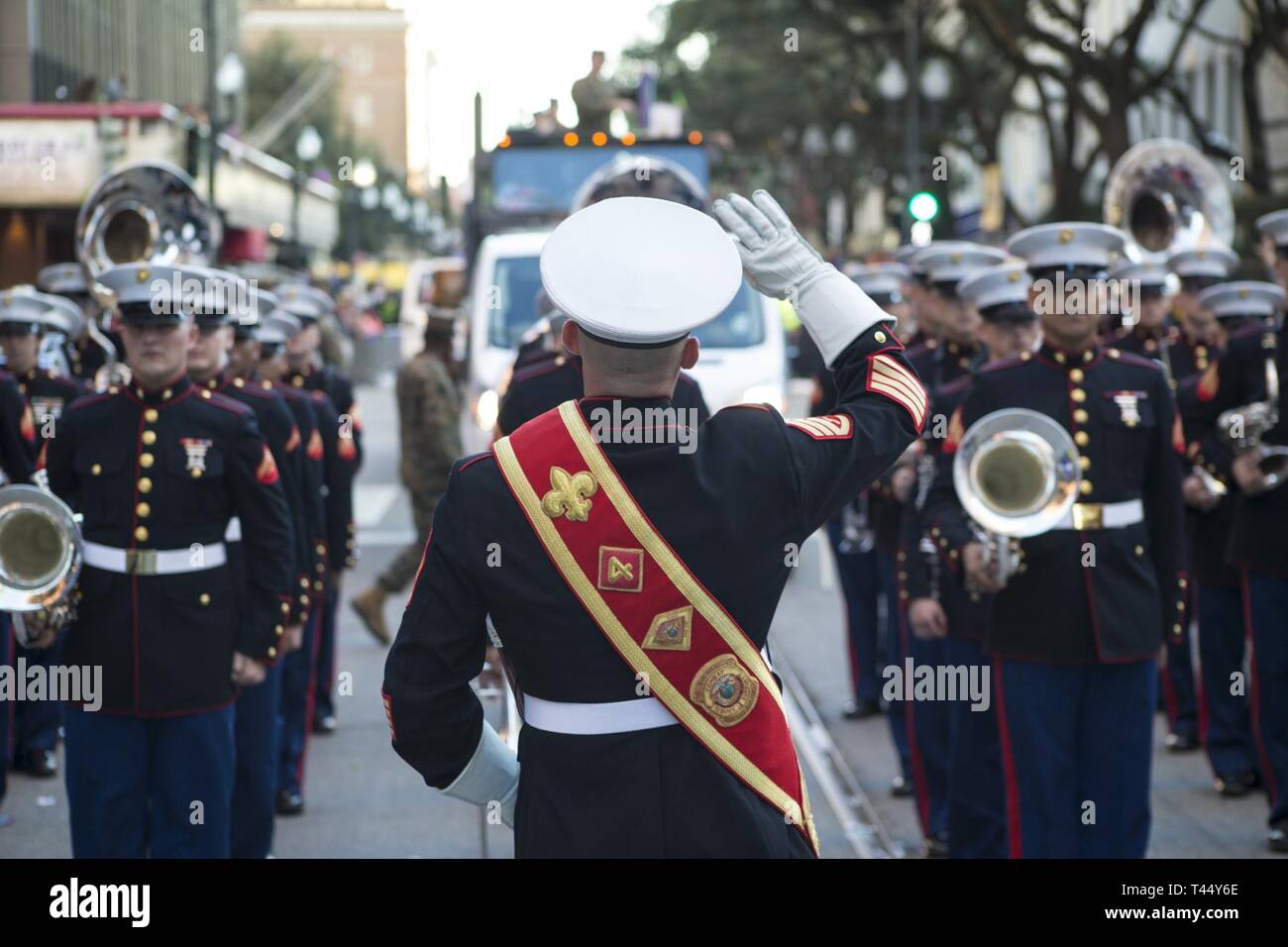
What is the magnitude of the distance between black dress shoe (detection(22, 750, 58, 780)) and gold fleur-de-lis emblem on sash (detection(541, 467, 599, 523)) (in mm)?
6185

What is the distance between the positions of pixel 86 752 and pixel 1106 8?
1633 inches

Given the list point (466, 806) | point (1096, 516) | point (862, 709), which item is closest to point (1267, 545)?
point (1096, 516)

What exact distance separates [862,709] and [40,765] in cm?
396

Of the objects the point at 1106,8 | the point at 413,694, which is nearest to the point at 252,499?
the point at 413,694

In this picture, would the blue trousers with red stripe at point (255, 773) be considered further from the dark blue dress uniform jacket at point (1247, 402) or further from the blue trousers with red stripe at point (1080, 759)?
the dark blue dress uniform jacket at point (1247, 402)

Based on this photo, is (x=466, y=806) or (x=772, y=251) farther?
(x=466, y=806)

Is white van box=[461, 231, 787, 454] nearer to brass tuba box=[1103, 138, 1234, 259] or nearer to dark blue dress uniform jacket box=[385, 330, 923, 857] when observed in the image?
brass tuba box=[1103, 138, 1234, 259]

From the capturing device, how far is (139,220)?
888 cm

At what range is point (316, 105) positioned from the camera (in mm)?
67625

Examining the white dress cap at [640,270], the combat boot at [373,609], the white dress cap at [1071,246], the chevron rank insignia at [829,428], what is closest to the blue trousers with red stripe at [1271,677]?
the white dress cap at [1071,246]

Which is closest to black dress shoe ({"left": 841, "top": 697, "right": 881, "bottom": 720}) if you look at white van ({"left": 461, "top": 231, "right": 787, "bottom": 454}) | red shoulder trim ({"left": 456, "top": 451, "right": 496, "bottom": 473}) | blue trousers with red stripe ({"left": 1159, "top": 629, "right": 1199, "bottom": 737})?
blue trousers with red stripe ({"left": 1159, "top": 629, "right": 1199, "bottom": 737})

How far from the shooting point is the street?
7.48 m

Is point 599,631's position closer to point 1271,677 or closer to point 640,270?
point 640,270
